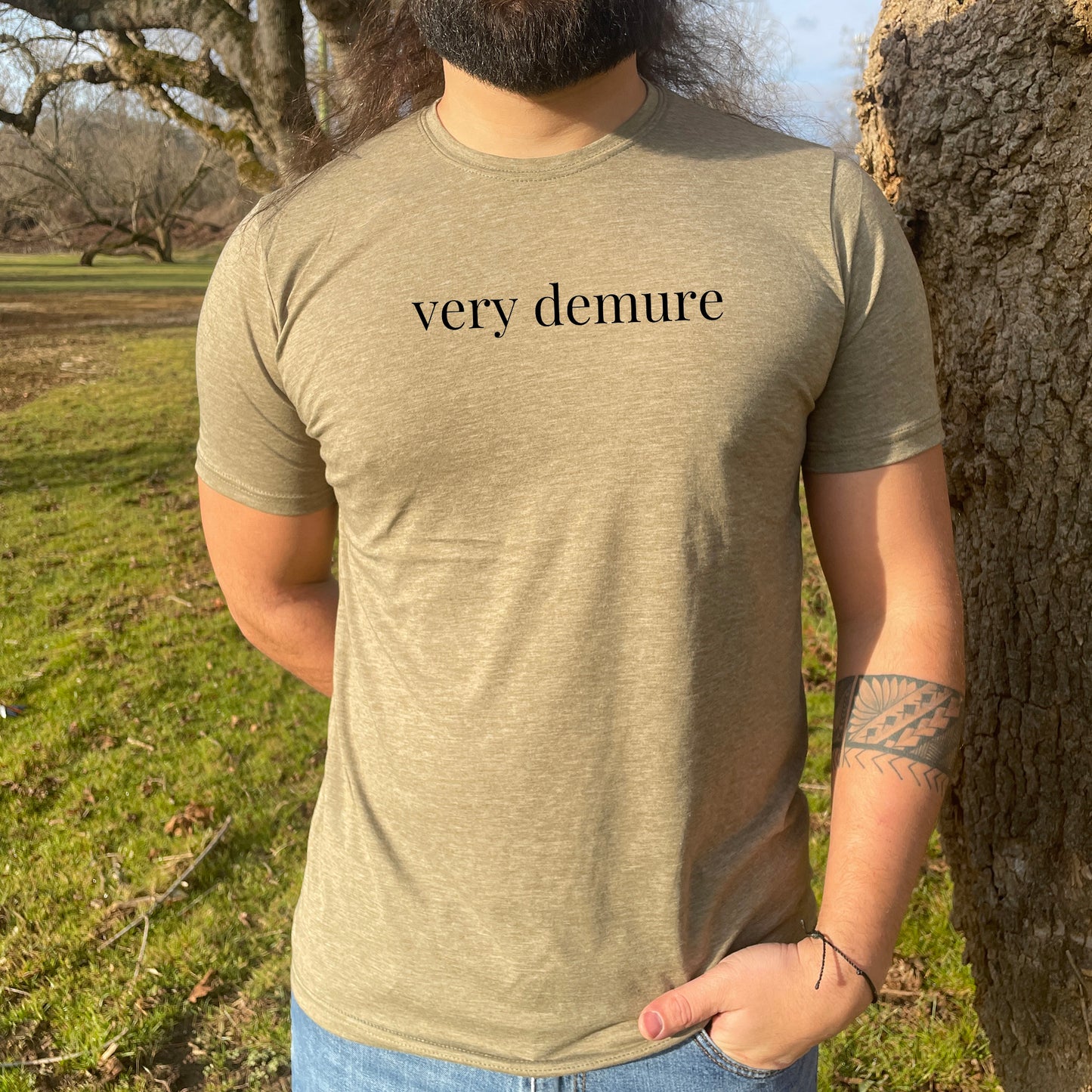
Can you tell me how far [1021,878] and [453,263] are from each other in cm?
168

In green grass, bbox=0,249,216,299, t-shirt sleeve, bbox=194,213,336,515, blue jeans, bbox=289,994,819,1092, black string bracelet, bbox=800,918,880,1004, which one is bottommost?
green grass, bbox=0,249,216,299

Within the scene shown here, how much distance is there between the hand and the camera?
48.9 inches

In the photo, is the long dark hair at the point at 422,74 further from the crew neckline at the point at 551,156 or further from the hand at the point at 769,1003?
the hand at the point at 769,1003

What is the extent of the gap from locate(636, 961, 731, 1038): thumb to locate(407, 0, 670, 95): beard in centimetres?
117

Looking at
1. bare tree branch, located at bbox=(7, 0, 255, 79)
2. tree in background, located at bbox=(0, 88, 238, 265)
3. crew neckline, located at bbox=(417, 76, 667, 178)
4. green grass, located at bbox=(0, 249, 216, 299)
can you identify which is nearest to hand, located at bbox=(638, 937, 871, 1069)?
crew neckline, located at bbox=(417, 76, 667, 178)

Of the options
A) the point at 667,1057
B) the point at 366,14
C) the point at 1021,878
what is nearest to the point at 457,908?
the point at 667,1057

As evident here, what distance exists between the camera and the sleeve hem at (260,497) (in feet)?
4.76

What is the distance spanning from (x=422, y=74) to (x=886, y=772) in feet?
4.27

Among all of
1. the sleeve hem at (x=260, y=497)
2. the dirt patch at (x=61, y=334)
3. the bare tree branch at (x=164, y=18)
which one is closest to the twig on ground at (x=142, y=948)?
the sleeve hem at (x=260, y=497)

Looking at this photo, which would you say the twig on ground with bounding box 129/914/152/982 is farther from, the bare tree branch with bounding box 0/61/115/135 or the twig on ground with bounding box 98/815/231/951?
the bare tree branch with bounding box 0/61/115/135

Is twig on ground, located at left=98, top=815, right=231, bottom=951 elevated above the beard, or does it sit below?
below

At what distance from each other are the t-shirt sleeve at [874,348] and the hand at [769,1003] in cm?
65

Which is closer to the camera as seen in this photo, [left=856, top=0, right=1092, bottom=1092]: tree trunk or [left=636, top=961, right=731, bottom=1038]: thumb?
[left=636, top=961, right=731, bottom=1038]: thumb

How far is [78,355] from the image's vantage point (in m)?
14.4
